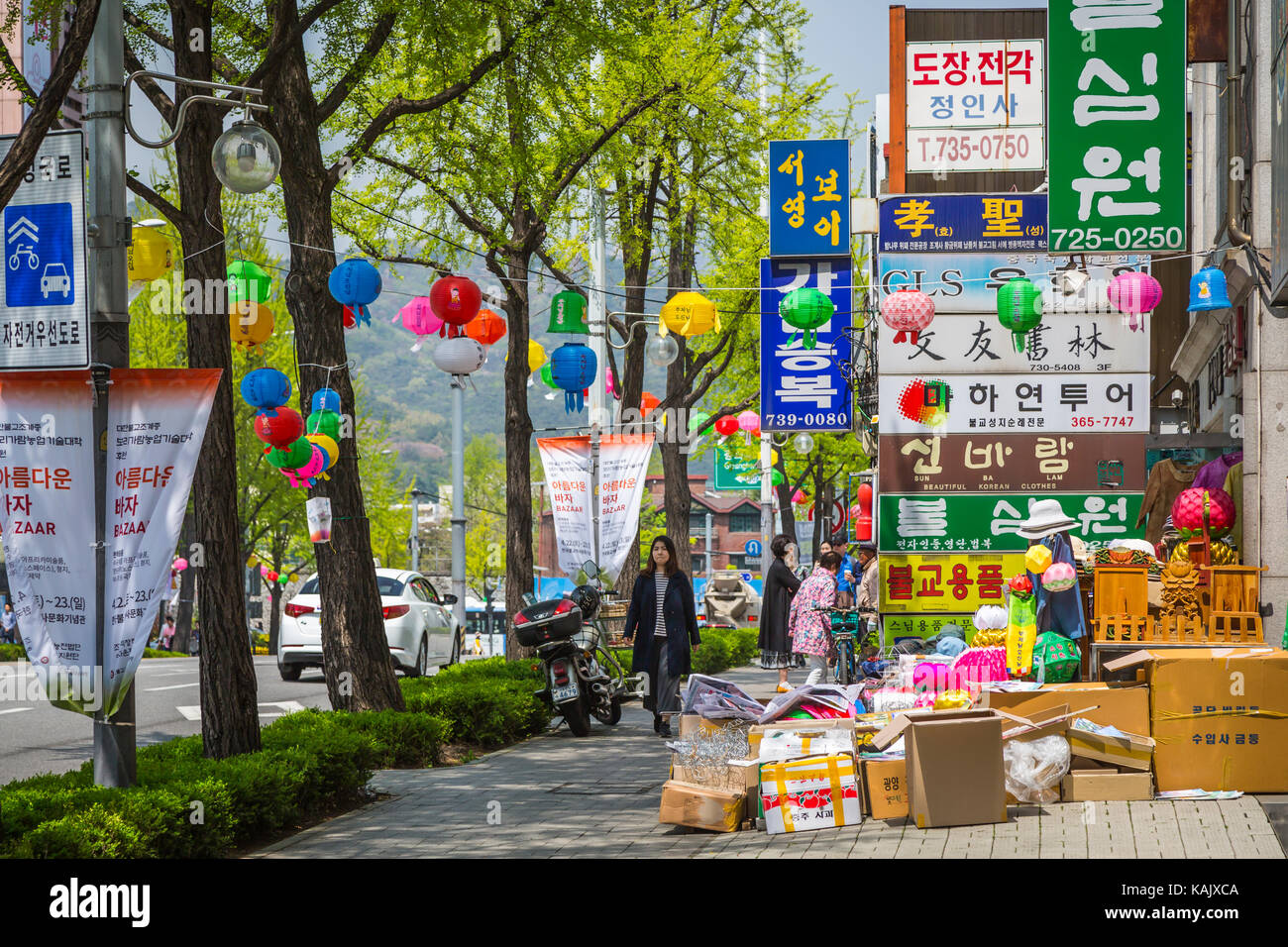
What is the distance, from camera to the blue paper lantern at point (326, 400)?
1298 centimetres

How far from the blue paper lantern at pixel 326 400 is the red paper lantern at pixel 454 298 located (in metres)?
1.36

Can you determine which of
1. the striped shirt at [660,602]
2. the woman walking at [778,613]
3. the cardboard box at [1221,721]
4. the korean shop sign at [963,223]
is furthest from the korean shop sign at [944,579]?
the cardboard box at [1221,721]

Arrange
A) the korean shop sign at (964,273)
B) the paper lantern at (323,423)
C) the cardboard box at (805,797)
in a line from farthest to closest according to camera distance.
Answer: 1. the korean shop sign at (964,273)
2. the paper lantern at (323,423)
3. the cardboard box at (805,797)

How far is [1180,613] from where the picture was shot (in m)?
10.4

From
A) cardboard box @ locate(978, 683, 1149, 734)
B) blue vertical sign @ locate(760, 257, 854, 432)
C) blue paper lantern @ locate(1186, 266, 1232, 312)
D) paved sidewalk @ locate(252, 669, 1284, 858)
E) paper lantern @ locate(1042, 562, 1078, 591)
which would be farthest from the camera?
blue vertical sign @ locate(760, 257, 854, 432)

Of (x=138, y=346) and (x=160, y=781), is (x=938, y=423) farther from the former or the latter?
(x=138, y=346)

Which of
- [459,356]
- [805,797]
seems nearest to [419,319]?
[459,356]

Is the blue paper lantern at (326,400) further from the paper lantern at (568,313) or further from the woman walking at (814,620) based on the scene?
the woman walking at (814,620)

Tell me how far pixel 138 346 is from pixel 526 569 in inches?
906

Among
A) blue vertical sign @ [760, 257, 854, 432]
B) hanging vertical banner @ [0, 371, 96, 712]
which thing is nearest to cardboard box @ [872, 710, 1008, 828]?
hanging vertical banner @ [0, 371, 96, 712]

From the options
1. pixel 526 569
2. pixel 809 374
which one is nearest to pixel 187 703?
pixel 526 569

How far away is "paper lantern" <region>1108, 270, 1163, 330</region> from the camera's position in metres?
13.7

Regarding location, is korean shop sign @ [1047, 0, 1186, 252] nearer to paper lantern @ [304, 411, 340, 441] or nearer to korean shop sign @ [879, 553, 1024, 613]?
korean shop sign @ [879, 553, 1024, 613]

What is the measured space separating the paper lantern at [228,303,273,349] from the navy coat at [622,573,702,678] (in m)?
4.47
